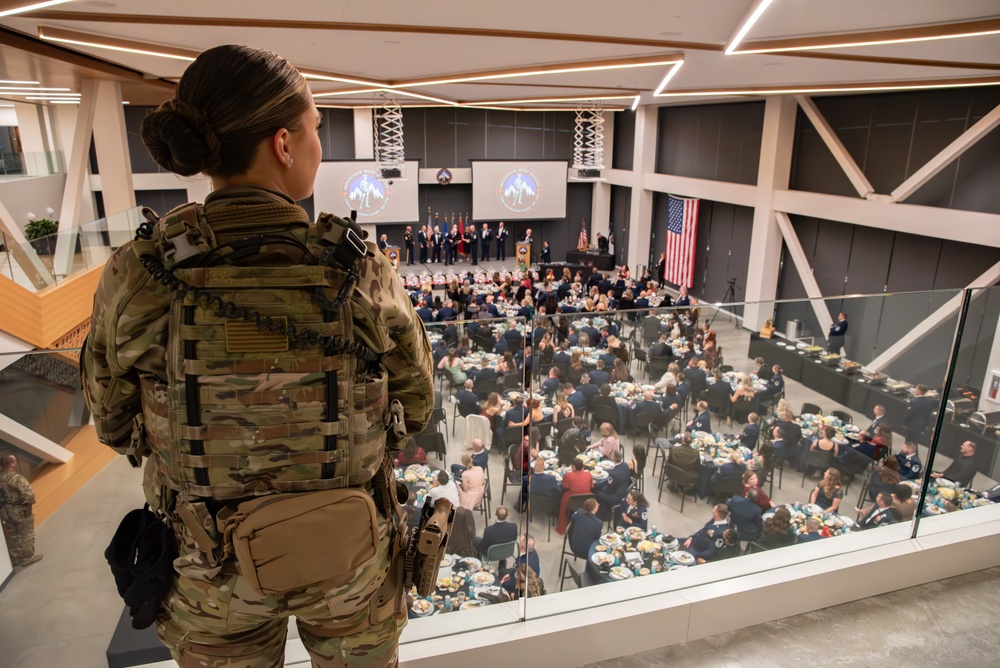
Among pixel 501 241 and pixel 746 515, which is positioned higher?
pixel 746 515

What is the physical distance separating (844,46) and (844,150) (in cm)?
675

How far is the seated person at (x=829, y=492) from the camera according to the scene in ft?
13.3

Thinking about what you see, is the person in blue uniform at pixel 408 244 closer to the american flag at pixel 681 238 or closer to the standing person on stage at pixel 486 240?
the standing person on stage at pixel 486 240

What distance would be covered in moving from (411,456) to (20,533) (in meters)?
1.23

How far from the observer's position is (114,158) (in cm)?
1065

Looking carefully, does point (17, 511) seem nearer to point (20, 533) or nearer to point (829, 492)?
point (20, 533)

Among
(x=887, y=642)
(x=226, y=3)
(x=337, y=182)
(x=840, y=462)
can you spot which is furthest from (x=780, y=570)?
(x=337, y=182)

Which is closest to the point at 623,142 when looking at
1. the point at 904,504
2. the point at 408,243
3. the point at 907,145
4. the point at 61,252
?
the point at 408,243

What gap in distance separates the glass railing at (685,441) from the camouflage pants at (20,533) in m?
0.26

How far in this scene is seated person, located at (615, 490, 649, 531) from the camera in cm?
364

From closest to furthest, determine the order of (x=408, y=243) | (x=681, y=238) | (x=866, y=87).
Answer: (x=866, y=87)
(x=681, y=238)
(x=408, y=243)

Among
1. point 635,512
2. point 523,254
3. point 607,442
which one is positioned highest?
point 607,442

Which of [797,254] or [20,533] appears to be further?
[797,254]

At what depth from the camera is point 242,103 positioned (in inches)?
42.6
